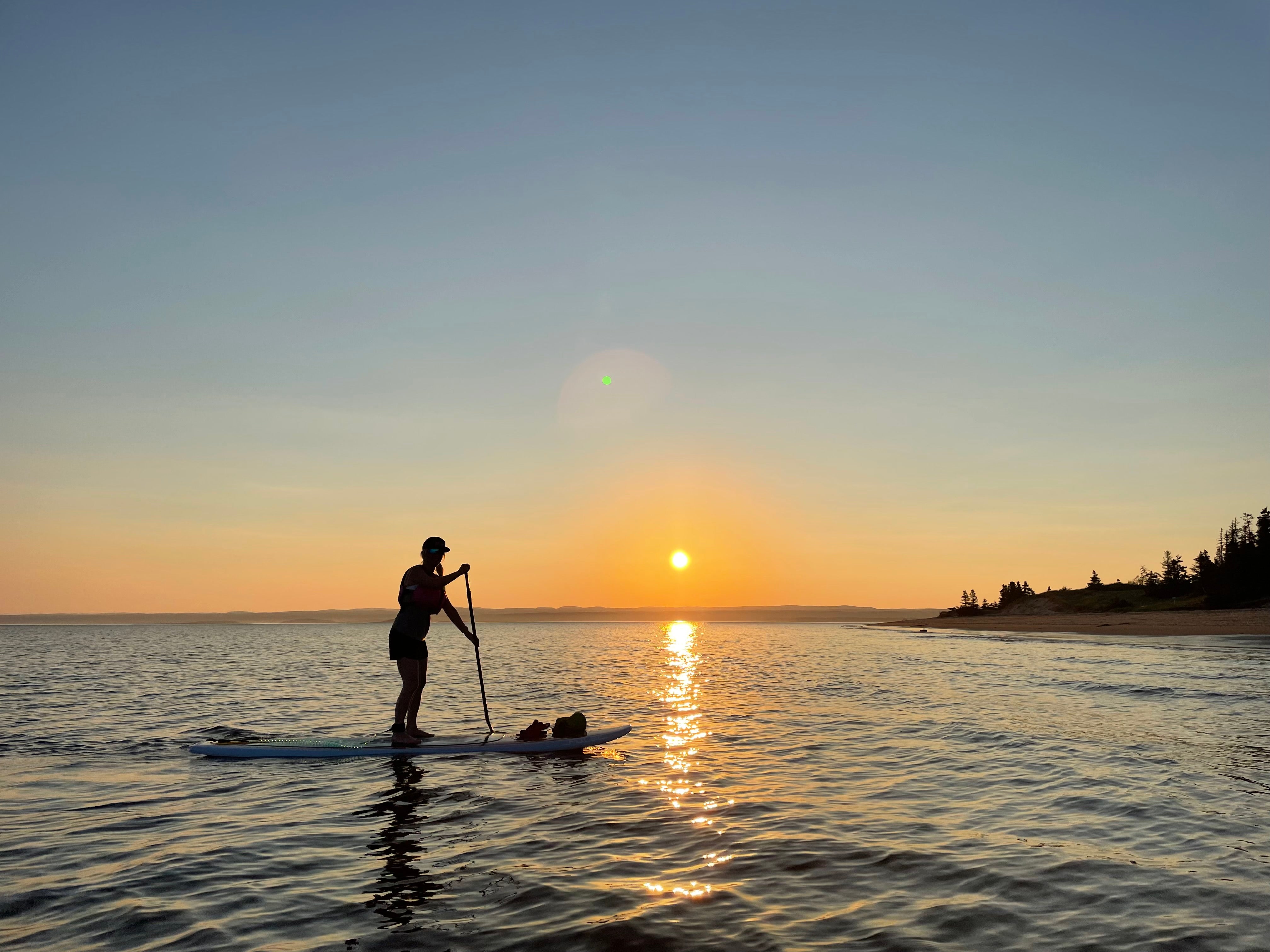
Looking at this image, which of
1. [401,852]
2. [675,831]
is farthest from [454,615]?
[675,831]

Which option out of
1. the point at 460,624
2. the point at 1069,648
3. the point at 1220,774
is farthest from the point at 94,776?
the point at 1069,648

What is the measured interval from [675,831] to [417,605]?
7.45 metres

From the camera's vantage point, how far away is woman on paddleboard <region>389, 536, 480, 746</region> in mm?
14969

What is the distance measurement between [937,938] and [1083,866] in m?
3.02

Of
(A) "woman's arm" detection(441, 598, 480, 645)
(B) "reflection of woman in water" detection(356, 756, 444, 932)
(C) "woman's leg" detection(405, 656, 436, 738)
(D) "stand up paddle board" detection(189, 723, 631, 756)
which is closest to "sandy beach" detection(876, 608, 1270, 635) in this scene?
(D) "stand up paddle board" detection(189, 723, 631, 756)

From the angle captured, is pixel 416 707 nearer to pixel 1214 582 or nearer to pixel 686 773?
pixel 686 773

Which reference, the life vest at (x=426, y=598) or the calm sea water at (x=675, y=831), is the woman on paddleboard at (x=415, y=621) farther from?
the calm sea water at (x=675, y=831)

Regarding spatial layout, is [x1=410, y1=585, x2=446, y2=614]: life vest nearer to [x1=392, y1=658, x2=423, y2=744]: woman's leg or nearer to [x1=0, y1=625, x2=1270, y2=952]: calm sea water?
[x1=392, y1=658, x2=423, y2=744]: woman's leg

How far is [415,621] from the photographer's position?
15.0 metres

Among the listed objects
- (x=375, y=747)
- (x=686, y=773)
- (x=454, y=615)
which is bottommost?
(x=686, y=773)

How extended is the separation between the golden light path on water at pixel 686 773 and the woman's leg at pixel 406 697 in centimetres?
499

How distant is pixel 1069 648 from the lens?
49.4m

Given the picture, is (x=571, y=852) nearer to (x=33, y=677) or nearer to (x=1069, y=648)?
(x=33, y=677)

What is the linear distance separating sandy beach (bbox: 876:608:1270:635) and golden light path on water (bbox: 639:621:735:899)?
4554 centimetres
